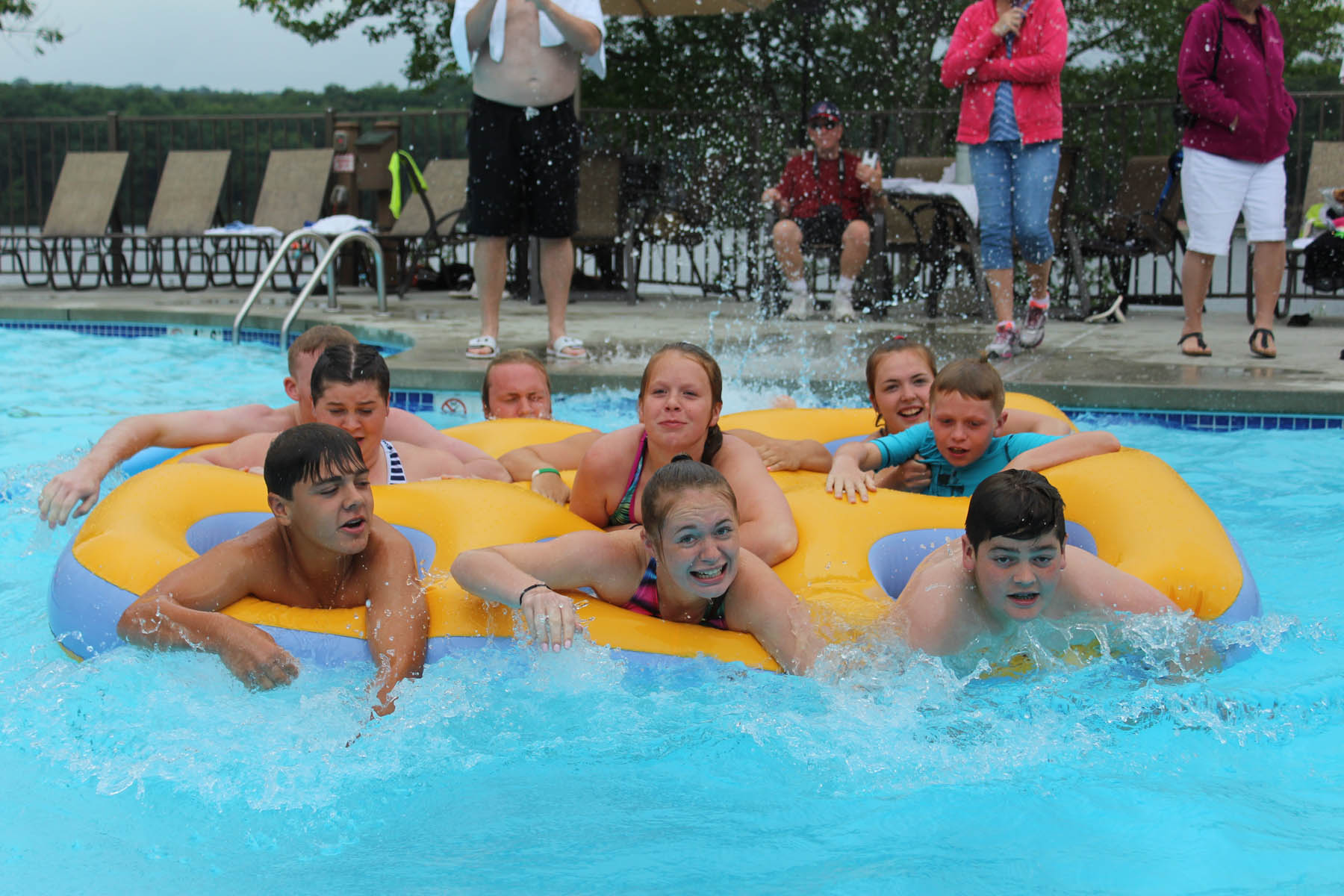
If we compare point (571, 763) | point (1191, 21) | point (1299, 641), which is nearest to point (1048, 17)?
point (1191, 21)

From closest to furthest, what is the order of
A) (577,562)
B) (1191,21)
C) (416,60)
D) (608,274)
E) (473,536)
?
(577,562)
(473,536)
(1191,21)
(608,274)
(416,60)

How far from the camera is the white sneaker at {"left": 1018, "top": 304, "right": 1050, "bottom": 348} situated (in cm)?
683

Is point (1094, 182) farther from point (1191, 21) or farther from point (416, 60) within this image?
point (416, 60)

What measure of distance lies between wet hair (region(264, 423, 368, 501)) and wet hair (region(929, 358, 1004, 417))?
1.68 meters

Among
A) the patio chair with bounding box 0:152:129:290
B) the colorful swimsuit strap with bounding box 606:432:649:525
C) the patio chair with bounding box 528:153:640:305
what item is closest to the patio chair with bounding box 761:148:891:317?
the patio chair with bounding box 528:153:640:305

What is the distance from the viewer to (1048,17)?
6414 millimetres

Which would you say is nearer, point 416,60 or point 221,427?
point 221,427

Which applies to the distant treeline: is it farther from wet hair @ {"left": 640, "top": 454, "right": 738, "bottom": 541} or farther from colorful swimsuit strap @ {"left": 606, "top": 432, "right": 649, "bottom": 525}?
wet hair @ {"left": 640, "top": 454, "right": 738, "bottom": 541}

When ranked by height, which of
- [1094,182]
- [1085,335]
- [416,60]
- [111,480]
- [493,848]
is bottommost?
[493,848]

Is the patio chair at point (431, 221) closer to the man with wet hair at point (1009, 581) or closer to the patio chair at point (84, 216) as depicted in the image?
the patio chair at point (84, 216)

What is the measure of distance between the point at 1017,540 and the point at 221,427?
2.77 meters

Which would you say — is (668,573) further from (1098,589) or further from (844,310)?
(844,310)

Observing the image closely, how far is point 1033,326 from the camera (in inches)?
270

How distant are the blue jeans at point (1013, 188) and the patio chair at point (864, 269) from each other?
7.15 ft
